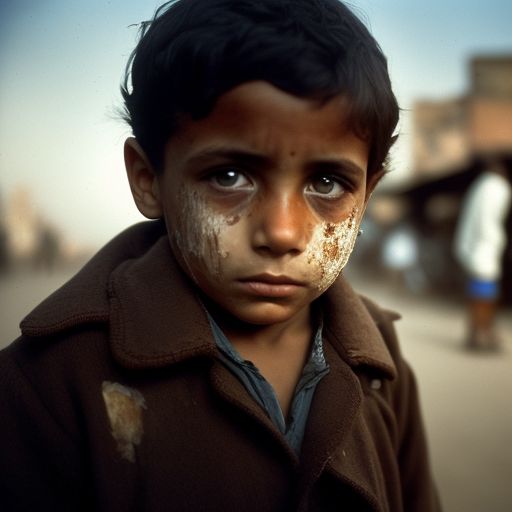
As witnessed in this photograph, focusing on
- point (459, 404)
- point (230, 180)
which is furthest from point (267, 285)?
point (459, 404)

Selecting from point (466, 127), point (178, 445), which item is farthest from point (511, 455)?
point (466, 127)

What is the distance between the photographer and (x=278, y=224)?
36.9 inches

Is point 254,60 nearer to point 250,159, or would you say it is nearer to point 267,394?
point 250,159

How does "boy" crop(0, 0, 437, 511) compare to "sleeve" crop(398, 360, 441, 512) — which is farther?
"sleeve" crop(398, 360, 441, 512)

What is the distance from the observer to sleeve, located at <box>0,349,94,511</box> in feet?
3.16

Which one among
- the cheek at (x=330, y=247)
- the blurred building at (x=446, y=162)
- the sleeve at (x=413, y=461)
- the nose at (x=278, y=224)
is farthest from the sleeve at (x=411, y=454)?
the blurred building at (x=446, y=162)

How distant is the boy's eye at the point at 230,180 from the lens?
3.19 feet

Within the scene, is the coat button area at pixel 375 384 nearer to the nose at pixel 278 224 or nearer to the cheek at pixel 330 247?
the cheek at pixel 330 247

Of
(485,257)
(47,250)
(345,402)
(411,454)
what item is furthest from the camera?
(47,250)

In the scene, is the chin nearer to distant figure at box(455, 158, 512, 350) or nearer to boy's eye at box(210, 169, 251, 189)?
boy's eye at box(210, 169, 251, 189)

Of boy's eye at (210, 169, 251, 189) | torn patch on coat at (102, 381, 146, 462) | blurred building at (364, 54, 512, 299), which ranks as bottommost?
torn patch on coat at (102, 381, 146, 462)

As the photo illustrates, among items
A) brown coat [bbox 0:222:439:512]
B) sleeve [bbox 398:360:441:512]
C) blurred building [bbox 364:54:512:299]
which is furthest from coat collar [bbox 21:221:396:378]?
blurred building [bbox 364:54:512:299]

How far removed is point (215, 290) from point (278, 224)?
0.58ft

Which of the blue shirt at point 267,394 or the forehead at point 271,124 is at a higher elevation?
the forehead at point 271,124
